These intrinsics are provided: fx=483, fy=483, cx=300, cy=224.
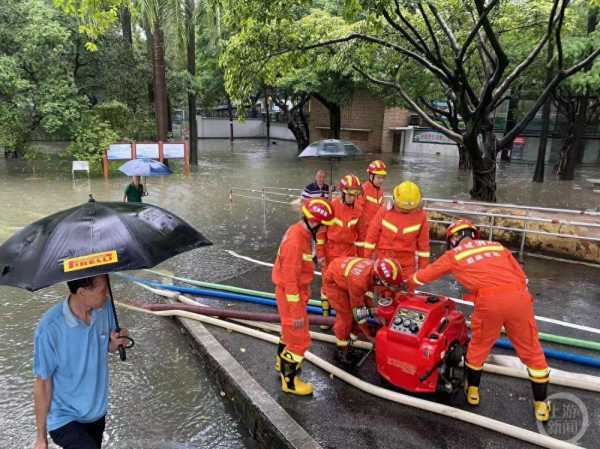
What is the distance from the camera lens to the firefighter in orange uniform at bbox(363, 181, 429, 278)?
5.31m

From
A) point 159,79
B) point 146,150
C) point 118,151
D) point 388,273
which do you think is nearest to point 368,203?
point 388,273

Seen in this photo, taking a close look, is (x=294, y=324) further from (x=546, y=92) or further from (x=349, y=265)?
(x=546, y=92)

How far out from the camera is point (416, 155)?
95.0 feet

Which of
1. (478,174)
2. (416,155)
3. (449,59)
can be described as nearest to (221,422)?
(478,174)

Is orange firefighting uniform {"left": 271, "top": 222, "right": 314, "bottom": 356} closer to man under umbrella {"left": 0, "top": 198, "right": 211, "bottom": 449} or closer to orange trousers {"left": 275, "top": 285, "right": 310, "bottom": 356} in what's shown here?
orange trousers {"left": 275, "top": 285, "right": 310, "bottom": 356}

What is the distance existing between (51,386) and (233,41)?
28.7ft

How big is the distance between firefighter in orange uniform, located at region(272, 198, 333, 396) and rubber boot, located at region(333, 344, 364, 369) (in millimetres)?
680

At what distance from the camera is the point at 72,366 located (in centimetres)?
260

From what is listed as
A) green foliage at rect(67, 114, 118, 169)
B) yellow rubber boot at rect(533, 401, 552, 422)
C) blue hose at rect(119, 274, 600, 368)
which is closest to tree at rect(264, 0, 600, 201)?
blue hose at rect(119, 274, 600, 368)

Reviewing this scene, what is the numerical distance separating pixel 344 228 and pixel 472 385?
242 cm

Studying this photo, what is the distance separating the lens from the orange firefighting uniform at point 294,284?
410cm

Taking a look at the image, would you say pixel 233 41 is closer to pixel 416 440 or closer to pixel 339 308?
pixel 339 308

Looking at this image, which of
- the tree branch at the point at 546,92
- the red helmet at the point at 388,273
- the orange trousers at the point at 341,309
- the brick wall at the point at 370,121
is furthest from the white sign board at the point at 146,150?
the red helmet at the point at 388,273

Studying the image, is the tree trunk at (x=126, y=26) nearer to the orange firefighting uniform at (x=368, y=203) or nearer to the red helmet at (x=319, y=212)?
the orange firefighting uniform at (x=368, y=203)
